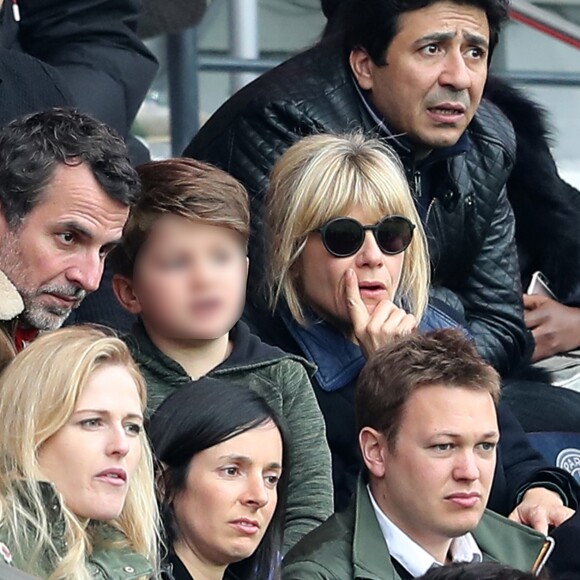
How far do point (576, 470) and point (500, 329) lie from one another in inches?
18.7

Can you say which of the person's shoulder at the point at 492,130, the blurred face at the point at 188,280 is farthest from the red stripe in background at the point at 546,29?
the blurred face at the point at 188,280

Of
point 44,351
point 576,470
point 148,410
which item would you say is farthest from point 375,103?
point 44,351

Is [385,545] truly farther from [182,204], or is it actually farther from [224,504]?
[182,204]

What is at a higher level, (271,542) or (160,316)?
(160,316)

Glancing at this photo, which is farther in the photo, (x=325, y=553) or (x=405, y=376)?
(x=405, y=376)

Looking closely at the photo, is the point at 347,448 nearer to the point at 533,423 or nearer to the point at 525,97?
the point at 533,423

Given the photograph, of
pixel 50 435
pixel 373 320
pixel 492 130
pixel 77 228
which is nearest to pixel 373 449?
pixel 373 320

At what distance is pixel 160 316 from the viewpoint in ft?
12.1

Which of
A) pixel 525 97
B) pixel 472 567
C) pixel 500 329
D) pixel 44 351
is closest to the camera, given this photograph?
pixel 472 567

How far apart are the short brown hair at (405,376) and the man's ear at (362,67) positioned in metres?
1.12

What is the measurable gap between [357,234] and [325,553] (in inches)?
31.0

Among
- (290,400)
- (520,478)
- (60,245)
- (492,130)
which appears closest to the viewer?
(60,245)

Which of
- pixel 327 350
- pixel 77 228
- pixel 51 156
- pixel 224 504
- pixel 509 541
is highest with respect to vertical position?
pixel 51 156

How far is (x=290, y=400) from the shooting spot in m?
3.73
